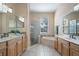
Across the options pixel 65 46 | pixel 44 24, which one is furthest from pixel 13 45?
pixel 65 46

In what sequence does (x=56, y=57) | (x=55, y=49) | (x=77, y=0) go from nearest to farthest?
(x=77, y=0) → (x=56, y=57) → (x=55, y=49)

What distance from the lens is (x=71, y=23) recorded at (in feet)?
8.98

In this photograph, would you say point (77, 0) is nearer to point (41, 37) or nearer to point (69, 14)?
point (69, 14)

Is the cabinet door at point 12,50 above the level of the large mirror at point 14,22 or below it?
below

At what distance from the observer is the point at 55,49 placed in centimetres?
275

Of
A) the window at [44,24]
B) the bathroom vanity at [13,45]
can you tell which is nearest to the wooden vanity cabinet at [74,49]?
the window at [44,24]

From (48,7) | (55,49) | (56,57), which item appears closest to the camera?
(56,57)

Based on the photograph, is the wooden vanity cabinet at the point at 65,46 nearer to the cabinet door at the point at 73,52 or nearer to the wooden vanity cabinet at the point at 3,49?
the cabinet door at the point at 73,52

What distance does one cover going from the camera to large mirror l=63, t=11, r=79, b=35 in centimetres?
262

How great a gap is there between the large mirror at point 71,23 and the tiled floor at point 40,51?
1.82ft

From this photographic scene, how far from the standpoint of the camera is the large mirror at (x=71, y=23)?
8.60 feet

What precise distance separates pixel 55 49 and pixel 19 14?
1.11 meters

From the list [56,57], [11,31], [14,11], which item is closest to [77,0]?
[56,57]

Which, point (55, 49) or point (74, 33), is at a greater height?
point (74, 33)
